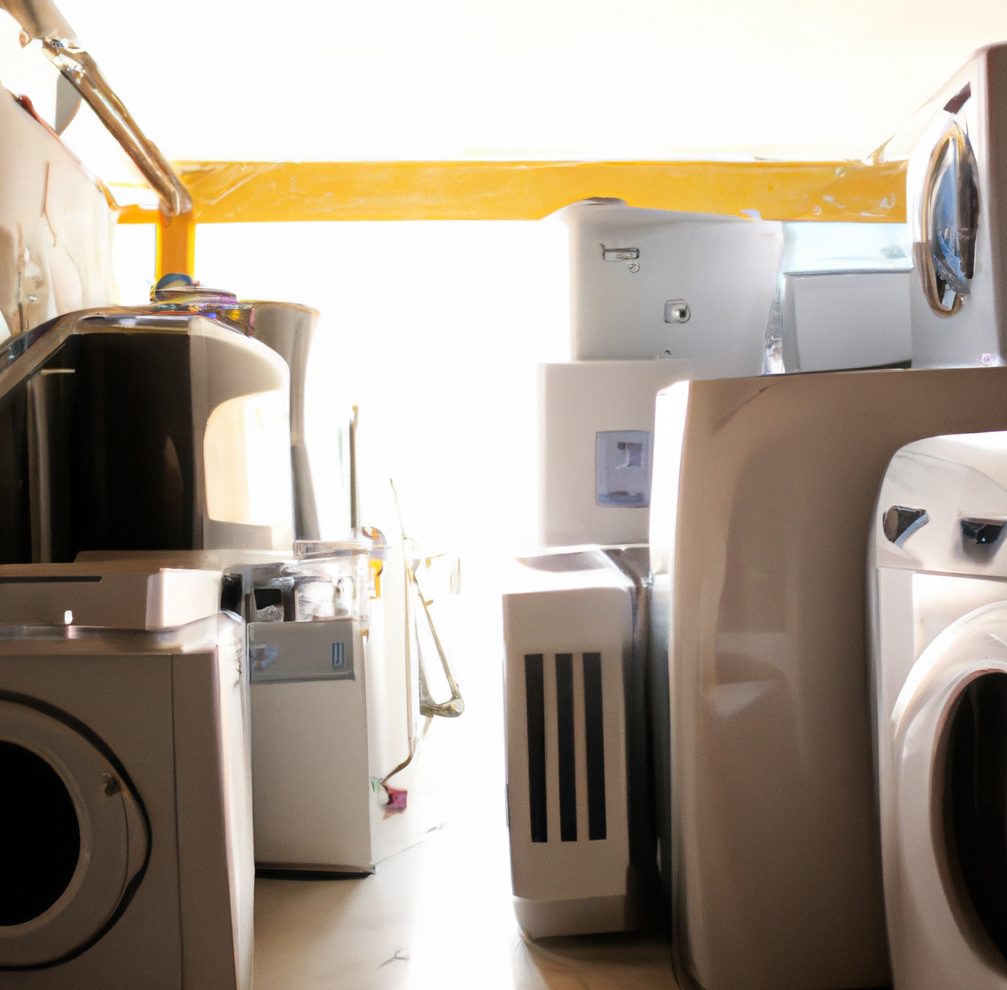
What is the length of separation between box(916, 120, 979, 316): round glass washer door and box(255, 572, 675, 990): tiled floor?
3.11 ft

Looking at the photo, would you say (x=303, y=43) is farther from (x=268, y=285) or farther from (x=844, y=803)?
(x=844, y=803)

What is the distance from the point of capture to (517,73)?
2.22 m

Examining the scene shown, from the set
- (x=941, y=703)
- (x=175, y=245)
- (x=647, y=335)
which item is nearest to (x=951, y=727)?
(x=941, y=703)

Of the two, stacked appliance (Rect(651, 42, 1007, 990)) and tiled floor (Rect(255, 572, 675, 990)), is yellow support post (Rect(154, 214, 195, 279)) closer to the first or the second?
tiled floor (Rect(255, 572, 675, 990))

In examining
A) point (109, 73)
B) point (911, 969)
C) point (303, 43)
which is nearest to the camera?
point (911, 969)

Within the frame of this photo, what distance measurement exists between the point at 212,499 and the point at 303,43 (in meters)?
1.27

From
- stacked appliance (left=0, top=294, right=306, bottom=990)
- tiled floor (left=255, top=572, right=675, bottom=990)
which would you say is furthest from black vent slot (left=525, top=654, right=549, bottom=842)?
stacked appliance (left=0, top=294, right=306, bottom=990)

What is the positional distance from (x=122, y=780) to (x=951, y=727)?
0.99 metres

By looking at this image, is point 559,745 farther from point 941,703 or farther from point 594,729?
point 941,703

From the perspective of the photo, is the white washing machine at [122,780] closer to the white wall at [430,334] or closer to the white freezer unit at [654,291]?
the white freezer unit at [654,291]

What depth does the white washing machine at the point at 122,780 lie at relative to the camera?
106cm

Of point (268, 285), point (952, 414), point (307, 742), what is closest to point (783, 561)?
point (952, 414)

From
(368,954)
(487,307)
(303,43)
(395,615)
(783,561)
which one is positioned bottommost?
(368,954)

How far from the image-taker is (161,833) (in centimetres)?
107
